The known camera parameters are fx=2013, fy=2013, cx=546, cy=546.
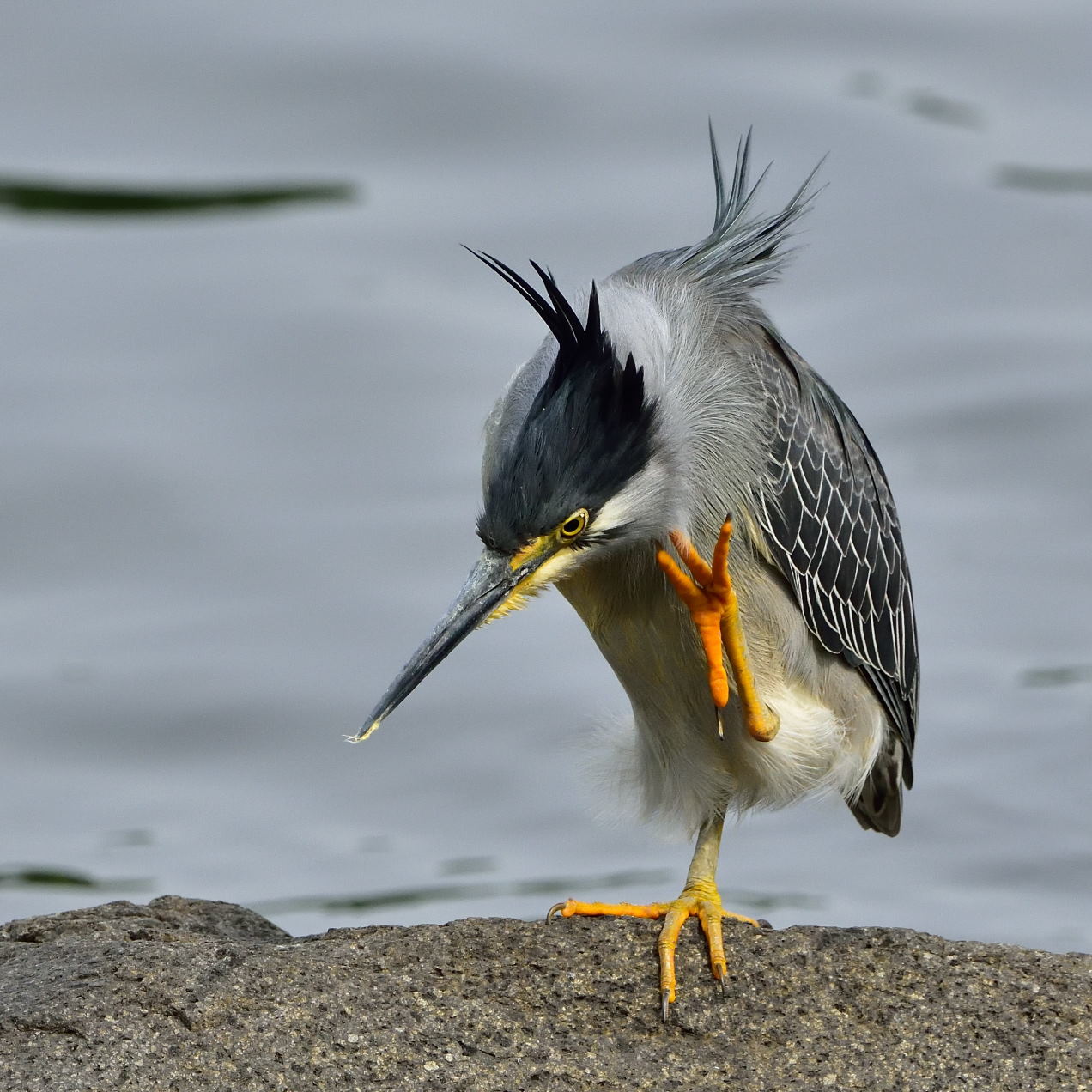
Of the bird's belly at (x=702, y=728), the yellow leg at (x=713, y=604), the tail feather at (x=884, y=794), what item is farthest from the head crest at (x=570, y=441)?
the tail feather at (x=884, y=794)

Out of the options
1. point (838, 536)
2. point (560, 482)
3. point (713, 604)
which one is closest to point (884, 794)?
point (838, 536)

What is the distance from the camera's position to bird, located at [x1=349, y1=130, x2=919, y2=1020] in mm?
6152

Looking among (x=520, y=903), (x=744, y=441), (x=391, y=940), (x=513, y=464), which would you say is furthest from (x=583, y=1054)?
(x=520, y=903)

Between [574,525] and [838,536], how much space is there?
65.9 inches

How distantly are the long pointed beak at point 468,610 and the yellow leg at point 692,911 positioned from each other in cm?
97

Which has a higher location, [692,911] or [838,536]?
[838,536]

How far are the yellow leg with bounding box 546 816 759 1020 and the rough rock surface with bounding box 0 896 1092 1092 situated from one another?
49 millimetres

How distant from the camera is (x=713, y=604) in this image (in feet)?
20.7

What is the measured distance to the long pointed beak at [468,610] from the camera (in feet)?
19.8

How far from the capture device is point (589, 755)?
25.2 feet

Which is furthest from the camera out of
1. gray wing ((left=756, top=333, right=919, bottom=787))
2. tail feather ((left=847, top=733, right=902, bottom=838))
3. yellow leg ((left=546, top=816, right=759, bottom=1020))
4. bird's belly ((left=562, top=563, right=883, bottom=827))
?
tail feather ((left=847, top=733, right=902, bottom=838))

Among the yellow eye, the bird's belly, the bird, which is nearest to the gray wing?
the bird

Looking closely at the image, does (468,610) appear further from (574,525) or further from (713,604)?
(713,604)

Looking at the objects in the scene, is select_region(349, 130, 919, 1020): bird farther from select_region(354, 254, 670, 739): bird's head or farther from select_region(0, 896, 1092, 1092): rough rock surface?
select_region(0, 896, 1092, 1092): rough rock surface
